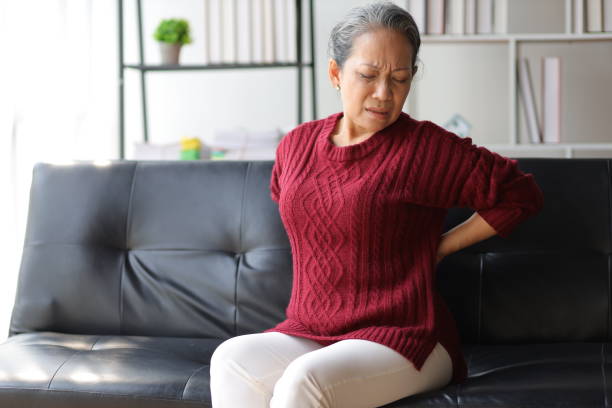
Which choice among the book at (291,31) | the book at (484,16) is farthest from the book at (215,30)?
the book at (484,16)

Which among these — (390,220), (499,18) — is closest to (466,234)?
(390,220)

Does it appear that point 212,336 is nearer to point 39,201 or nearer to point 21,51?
point 39,201

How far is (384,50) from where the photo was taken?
1639mm

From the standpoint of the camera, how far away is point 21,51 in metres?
2.98

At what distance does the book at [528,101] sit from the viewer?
3.23 metres

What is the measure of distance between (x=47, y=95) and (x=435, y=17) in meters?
1.61

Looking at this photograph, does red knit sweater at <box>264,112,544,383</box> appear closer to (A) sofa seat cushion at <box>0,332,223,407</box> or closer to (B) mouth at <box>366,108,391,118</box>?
(B) mouth at <box>366,108,391,118</box>

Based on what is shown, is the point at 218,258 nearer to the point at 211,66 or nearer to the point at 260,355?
the point at 260,355

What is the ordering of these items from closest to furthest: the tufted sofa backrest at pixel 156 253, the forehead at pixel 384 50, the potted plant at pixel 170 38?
the forehead at pixel 384 50 → the tufted sofa backrest at pixel 156 253 → the potted plant at pixel 170 38

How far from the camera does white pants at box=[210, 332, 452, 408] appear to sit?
4.68 feet

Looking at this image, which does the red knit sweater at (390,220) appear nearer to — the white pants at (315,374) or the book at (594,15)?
the white pants at (315,374)

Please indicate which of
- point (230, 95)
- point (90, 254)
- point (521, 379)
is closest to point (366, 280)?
point (521, 379)

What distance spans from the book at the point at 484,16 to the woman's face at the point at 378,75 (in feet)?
5.59

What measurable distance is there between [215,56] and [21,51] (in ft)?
2.52
